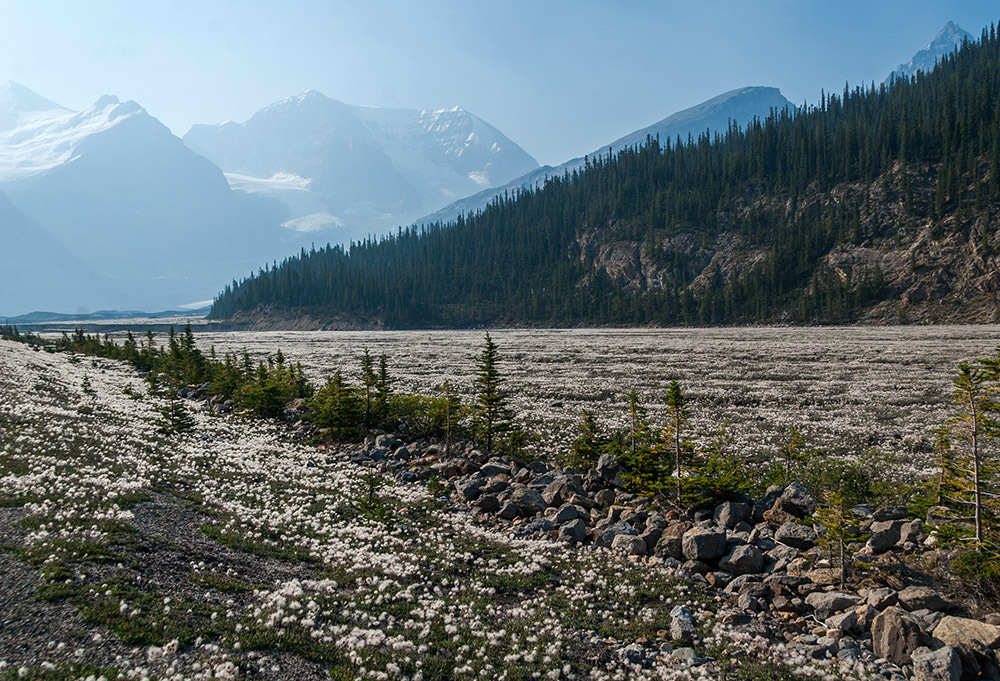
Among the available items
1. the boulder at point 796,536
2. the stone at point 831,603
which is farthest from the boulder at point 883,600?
the boulder at point 796,536

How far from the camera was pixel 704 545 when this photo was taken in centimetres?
1161

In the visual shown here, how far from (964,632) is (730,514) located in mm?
5310

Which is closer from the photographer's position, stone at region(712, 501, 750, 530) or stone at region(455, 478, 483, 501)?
stone at region(712, 501, 750, 530)

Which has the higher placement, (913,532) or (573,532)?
(913,532)

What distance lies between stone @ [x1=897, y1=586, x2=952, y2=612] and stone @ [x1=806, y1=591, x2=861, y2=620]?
69cm

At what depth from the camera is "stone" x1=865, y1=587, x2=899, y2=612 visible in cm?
912

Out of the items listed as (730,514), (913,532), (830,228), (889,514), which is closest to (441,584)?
(730,514)

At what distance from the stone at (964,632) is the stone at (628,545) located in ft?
17.9

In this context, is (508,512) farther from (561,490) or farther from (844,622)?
(844,622)

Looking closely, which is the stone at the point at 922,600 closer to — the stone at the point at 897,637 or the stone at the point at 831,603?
the stone at the point at 831,603

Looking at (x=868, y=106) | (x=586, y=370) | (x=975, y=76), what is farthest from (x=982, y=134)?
(x=586, y=370)

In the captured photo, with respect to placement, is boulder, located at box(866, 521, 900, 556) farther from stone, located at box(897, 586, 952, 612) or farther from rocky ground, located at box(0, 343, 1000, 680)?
stone, located at box(897, 586, 952, 612)

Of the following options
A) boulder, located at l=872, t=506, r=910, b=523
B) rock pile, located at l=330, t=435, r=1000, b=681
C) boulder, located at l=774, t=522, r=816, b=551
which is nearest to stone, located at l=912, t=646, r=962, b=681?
rock pile, located at l=330, t=435, r=1000, b=681

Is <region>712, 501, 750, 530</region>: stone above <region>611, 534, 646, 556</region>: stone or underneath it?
above
